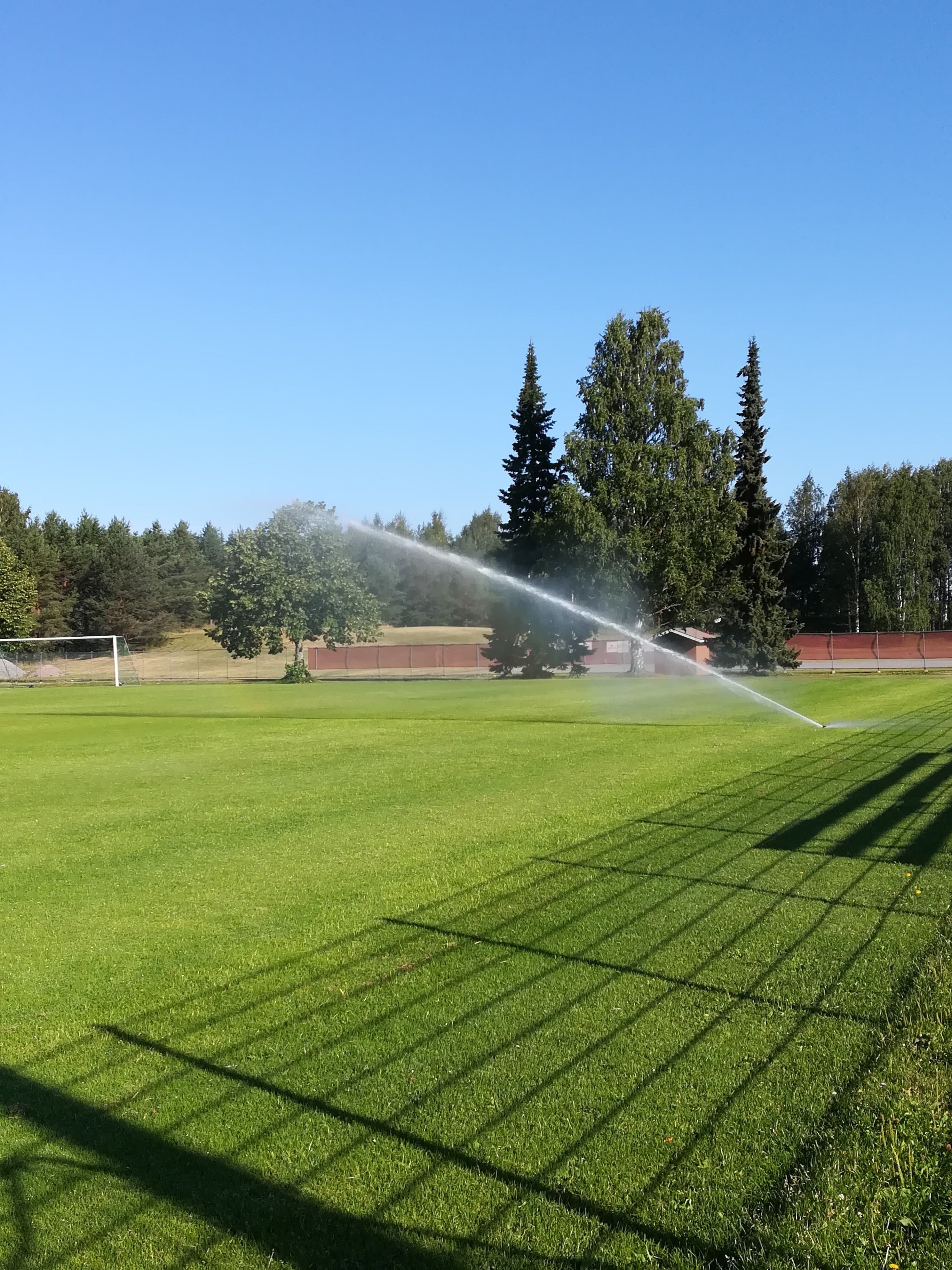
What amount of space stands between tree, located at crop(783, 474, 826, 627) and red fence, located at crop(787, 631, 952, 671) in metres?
18.9

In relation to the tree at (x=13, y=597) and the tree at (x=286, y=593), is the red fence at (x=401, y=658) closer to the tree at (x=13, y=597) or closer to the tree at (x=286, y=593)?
the tree at (x=286, y=593)

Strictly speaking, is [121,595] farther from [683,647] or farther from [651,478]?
[651,478]

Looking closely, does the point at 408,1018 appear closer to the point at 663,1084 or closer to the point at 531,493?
the point at 663,1084

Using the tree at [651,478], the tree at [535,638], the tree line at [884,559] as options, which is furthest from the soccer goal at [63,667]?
the tree line at [884,559]

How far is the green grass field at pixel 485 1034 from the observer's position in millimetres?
3361

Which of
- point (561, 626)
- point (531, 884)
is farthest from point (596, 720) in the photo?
point (561, 626)

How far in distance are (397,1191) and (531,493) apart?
58.7 m

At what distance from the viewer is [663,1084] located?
4293 millimetres

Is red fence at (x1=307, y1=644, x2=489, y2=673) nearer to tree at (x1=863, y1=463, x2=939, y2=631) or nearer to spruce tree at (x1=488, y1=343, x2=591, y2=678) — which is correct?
spruce tree at (x1=488, y1=343, x2=591, y2=678)

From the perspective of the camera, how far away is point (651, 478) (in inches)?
1961

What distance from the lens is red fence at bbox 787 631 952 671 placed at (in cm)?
5797

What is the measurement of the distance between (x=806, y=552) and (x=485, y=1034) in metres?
92.6

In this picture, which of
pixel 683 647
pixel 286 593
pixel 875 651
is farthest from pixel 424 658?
pixel 875 651

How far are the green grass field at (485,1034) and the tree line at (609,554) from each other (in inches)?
691
